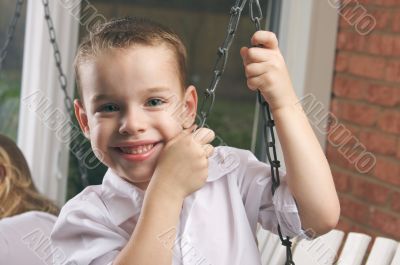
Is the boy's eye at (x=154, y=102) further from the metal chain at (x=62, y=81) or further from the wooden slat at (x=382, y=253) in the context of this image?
the metal chain at (x=62, y=81)

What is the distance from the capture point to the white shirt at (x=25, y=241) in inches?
80.9

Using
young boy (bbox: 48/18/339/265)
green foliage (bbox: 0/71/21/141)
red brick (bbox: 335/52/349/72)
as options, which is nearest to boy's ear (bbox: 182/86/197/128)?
young boy (bbox: 48/18/339/265)

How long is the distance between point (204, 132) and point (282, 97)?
0.14m

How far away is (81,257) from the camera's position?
1366 mm

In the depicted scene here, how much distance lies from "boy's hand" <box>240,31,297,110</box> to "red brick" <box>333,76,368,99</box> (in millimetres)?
1702

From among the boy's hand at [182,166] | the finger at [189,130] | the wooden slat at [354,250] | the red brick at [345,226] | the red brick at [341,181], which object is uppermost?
the finger at [189,130]

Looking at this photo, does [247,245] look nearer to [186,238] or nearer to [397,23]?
[186,238]

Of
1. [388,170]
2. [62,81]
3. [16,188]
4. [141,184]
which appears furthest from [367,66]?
[141,184]

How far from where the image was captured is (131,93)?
1312 millimetres

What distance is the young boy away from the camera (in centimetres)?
132

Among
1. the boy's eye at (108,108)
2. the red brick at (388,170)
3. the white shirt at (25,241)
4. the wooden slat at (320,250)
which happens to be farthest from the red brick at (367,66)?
the boy's eye at (108,108)

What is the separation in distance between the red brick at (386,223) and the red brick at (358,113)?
33 cm

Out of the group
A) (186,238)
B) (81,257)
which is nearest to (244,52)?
(186,238)

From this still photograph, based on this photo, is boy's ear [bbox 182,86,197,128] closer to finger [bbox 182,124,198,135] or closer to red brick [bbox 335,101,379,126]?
finger [bbox 182,124,198,135]
